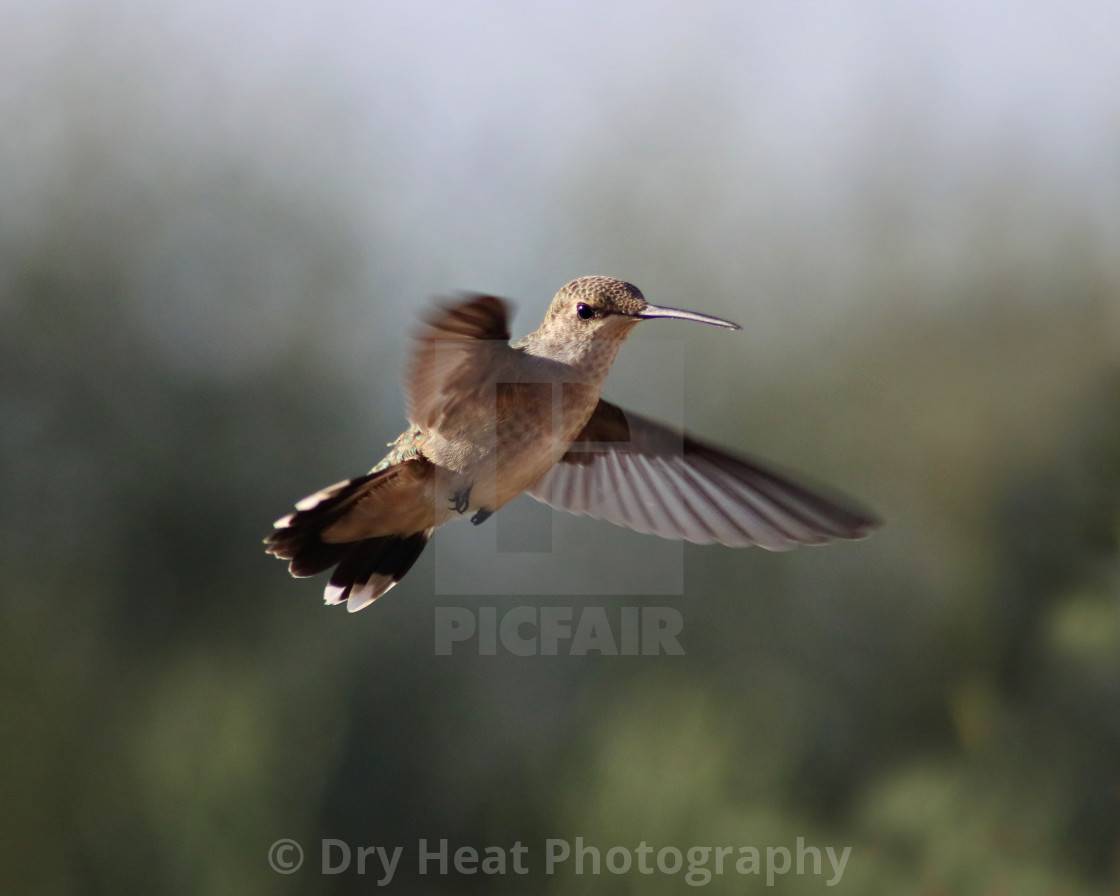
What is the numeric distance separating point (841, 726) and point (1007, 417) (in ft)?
3.51

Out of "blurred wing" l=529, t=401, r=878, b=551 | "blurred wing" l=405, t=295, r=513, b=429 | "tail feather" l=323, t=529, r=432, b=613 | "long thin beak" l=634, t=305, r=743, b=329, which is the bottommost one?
"tail feather" l=323, t=529, r=432, b=613

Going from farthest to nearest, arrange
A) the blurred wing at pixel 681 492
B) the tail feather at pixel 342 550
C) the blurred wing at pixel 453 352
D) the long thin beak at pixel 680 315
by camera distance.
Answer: the blurred wing at pixel 681 492, the tail feather at pixel 342 550, the long thin beak at pixel 680 315, the blurred wing at pixel 453 352

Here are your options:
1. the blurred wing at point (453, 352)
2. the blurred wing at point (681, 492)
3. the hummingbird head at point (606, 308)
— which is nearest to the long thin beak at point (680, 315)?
the hummingbird head at point (606, 308)

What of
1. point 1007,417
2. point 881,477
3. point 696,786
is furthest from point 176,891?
point 1007,417

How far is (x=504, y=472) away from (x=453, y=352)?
0.28 metres

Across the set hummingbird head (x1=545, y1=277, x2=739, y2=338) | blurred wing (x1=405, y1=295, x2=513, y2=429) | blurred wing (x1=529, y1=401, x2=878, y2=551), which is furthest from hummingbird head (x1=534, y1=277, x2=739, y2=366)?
blurred wing (x1=529, y1=401, x2=878, y2=551)

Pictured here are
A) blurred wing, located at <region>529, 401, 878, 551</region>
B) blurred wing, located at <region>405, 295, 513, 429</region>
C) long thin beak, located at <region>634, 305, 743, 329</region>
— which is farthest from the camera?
blurred wing, located at <region>529, 401, 878, 551</region>

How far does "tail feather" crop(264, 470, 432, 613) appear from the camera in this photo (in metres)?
1.04

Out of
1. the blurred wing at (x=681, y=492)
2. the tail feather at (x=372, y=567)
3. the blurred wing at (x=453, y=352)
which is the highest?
the blurred wing at (x=453, y=352)

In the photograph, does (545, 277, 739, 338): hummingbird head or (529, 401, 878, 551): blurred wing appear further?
(529, 401, 878, 551): blurred wing

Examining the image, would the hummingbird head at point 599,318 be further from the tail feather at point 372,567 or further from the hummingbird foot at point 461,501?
the tail feather at point 372,567

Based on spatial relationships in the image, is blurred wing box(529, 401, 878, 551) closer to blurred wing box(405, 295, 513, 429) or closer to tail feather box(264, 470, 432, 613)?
tail feather box(264, 470, 432, 613)

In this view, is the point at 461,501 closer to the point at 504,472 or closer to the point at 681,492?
the point at 504,472

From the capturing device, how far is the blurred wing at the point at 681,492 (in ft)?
3.78
